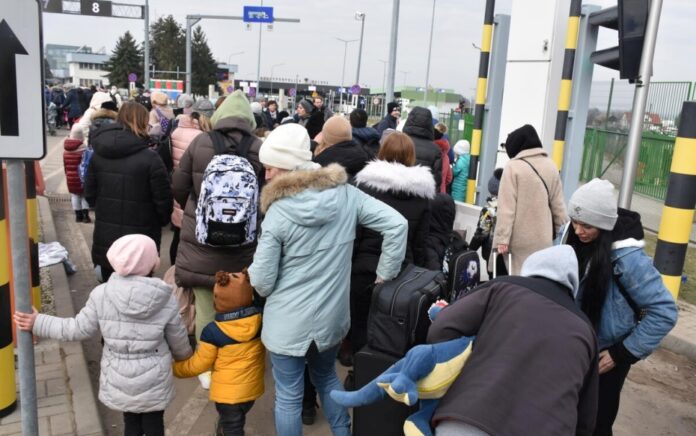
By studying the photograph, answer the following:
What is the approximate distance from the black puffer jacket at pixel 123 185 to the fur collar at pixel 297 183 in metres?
1.87

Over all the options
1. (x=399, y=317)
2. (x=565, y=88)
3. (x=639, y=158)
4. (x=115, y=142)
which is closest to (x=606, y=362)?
(x=399, y=317)

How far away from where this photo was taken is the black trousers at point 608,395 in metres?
3.20

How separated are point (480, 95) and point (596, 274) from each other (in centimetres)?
700

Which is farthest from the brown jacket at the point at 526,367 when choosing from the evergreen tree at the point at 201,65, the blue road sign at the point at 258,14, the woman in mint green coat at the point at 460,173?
the evergreen tree at the point at 201,65

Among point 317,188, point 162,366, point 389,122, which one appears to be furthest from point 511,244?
point 389,122

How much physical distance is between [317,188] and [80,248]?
5895 millimetres

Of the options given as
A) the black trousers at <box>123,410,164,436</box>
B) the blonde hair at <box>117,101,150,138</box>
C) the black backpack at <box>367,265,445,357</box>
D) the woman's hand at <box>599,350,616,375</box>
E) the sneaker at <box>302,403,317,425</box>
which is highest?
the blonde hair at <box>117,101,150,138</box>

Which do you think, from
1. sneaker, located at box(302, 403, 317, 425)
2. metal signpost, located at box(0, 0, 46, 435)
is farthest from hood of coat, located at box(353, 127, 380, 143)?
metal signpost, located at box(0, 0, 46, 435)

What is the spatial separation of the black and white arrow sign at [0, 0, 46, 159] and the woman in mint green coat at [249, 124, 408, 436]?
111 centimetres

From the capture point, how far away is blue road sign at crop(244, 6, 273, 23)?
28.1 m

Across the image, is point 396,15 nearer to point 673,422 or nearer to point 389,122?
point 389,122

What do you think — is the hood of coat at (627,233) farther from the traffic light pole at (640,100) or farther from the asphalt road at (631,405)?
the asphalt road at (631,405)

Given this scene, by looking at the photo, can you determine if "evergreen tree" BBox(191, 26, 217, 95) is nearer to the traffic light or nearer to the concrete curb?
the concrete curb

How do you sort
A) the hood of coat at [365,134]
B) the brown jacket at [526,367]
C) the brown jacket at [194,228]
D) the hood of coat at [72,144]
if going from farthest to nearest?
1. the hood of coat at [72,144]
2. the hood of coat at [365,134]
3. the brown jacket at [194,228]
4. the brown jacket at [526,367]
